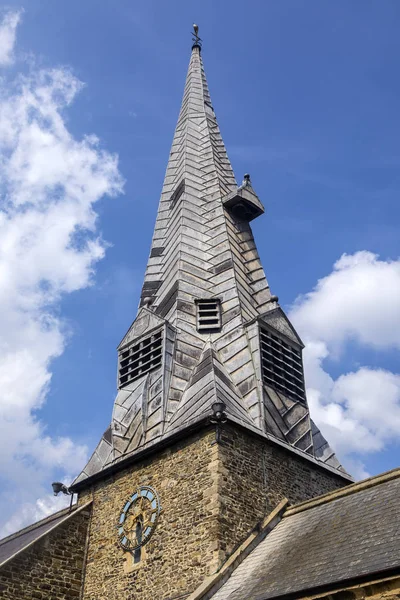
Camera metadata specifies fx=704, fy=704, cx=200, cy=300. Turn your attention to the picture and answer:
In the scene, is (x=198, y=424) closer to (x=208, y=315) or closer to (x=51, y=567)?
(x=51, y=567)

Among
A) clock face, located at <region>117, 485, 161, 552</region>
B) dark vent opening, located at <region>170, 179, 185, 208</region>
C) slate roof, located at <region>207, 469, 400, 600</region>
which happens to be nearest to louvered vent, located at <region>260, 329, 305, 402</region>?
slate roof, located at <region>207, 469, 400, 600</region>

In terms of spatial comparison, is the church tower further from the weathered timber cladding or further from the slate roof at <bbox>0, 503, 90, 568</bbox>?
the slate roof at <bbox>0, 503, 90, 568</bbox>

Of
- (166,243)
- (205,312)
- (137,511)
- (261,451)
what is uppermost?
(166,243)

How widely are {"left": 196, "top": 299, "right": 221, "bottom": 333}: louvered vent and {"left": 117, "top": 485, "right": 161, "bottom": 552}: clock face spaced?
5.16 metres

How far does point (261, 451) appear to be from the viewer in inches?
604

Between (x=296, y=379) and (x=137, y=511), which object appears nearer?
(x=137, y=511)

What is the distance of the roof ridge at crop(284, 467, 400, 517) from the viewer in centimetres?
1293

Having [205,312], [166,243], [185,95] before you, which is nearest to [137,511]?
[205,312]

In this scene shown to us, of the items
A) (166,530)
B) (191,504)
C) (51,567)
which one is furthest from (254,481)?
(51,567)

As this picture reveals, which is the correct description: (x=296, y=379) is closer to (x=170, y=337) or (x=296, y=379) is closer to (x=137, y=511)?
(x=170, y=337)

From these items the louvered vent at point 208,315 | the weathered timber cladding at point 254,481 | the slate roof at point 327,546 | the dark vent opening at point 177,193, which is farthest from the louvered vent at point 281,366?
the dark vent opening at point 177,193

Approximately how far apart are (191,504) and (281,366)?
212 inches

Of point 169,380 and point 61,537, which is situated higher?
point 169,380

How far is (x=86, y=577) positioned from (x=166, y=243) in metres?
11.1
